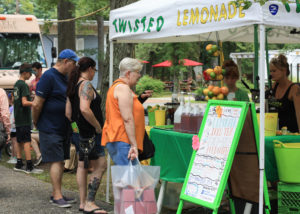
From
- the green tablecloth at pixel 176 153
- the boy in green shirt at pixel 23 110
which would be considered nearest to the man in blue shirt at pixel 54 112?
the green tablecloth at pixel 176 153

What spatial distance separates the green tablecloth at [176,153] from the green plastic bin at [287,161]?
243 millimetres

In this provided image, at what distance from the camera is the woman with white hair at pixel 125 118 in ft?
17.0

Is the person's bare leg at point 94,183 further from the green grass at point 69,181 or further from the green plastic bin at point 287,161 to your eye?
the green plastic bin at point 287,161

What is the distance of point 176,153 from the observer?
592cm

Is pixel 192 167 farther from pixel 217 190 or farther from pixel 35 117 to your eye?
pixel 35 117

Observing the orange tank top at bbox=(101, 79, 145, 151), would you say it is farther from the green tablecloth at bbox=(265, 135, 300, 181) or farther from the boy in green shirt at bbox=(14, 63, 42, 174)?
Result: the boy in green shirt at bbox=(14, 63, 42, 174)

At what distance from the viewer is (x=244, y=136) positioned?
17.4ft

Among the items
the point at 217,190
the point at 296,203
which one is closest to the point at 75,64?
the point at 217,190

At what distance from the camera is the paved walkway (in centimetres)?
658

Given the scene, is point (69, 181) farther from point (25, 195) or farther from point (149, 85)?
point (149, 85)

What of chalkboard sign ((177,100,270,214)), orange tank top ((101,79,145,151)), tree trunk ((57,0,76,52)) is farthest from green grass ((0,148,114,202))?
tree trunk ((57,0,76,52))

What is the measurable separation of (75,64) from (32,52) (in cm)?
863

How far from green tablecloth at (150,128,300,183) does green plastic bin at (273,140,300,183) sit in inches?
9.6

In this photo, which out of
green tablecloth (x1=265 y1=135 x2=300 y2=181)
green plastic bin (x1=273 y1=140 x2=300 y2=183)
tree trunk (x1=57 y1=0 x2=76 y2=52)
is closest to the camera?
green plastic bin (x1=273 y1=140 x2=300 y2=183)
